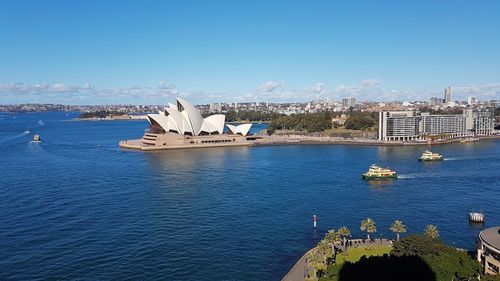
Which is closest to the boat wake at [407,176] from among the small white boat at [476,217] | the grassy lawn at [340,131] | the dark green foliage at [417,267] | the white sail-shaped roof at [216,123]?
the small white boat at [476,217]

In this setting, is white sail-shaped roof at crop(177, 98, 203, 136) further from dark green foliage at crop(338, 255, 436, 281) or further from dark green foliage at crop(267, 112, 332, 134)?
dark green foliage at crop(338, 255, 436, 281)

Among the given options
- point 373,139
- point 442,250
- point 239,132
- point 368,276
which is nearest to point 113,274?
point 368,276

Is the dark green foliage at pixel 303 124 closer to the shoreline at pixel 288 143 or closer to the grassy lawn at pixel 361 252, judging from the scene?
the shoreline at pixel 288 143

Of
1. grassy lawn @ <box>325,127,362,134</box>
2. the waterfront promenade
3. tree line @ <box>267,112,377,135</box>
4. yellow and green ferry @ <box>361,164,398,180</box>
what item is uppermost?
tree line @ <box>267,112,377,135</box>

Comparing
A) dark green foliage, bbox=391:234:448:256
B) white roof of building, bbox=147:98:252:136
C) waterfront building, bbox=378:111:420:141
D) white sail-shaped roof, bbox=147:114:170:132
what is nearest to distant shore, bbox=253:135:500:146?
waterfront building, bbox=378:111:420:141

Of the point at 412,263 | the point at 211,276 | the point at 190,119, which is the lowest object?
the point at 211,276

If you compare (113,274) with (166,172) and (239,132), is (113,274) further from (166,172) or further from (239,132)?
(239,132)

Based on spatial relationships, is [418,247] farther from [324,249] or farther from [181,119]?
[181,119]
